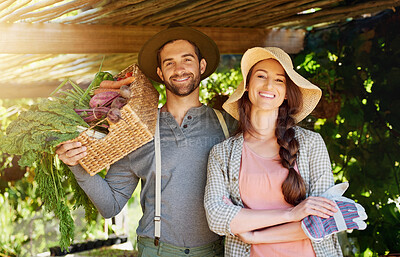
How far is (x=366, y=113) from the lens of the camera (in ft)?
11.8

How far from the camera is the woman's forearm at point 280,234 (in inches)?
83.2

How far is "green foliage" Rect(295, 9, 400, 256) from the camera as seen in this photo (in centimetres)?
341

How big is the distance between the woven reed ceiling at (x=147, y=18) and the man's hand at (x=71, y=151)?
0.59 meters

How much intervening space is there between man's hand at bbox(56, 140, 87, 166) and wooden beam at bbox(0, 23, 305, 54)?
98 centimetres

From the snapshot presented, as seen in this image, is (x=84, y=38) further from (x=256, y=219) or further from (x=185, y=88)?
(x=256, y=219)

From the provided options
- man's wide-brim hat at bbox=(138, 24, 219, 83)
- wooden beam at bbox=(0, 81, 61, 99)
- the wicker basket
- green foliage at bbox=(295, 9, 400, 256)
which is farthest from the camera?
wooden beam at bbox=(0, 81, 61, 99)

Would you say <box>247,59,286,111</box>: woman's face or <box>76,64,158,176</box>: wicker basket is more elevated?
<box>247,59,286,111</box>: woman's face

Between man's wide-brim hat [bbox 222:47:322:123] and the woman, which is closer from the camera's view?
the woman

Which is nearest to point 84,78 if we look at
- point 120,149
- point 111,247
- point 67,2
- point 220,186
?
point 111,247

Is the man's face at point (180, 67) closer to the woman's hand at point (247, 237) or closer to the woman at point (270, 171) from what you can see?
the woman at point (270, 171)

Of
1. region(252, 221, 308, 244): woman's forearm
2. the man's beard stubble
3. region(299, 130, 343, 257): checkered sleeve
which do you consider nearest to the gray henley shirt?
the man's beard stubble

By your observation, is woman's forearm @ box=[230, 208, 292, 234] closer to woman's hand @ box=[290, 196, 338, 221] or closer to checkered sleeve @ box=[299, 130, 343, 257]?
woman's hand @ box=[290, 196, 338, 221]

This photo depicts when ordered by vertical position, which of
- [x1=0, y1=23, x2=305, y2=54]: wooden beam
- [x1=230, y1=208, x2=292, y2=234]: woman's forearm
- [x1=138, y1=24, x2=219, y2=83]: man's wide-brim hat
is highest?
[x1=0, y1=23, x2=305, y2=54]: wooden beam

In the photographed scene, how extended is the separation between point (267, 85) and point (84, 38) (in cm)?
139
